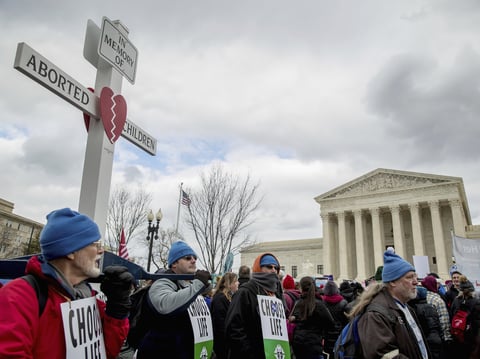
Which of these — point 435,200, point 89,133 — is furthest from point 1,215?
point 435,200

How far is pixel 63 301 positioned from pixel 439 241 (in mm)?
55661

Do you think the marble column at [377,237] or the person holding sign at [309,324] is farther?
the marble column at [377,237]

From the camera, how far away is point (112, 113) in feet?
13.9

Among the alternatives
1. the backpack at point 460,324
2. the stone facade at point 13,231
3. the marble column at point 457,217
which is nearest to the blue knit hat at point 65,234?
the backpack at point 460,324

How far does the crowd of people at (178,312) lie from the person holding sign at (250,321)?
0.01m

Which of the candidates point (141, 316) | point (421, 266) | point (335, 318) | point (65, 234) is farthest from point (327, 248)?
point (65, 234)

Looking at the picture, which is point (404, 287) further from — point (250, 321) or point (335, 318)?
point (335, 318)

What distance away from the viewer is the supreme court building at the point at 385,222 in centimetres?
4950

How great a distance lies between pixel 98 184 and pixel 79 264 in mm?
2034

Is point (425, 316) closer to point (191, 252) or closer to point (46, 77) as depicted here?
point (191, 252)

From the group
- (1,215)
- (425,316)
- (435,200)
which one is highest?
(435,200)

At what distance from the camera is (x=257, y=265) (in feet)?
14.2

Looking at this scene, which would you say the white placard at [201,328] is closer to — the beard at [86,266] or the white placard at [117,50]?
the beard at [86,266]

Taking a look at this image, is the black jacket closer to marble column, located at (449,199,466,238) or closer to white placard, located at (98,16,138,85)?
white placard, located at (98,16,138,85)
